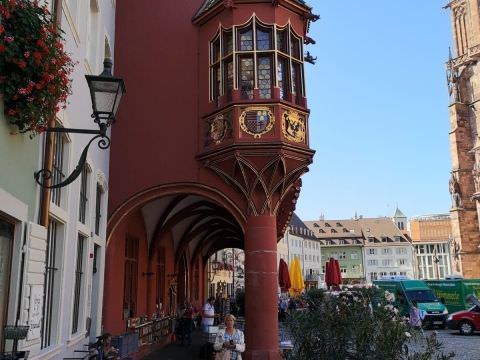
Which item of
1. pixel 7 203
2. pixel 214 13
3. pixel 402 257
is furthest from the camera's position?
pixel 402 257

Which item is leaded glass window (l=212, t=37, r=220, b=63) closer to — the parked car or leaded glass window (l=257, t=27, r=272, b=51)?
leaded glass window (l=257, t=27, r=272, b=51)

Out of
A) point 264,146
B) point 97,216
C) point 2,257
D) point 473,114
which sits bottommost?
point 2,257

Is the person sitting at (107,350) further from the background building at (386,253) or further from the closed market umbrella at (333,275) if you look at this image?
the background building at (386,253)

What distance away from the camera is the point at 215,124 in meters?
12.9

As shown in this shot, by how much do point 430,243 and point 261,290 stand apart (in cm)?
9483

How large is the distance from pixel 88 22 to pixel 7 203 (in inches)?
231

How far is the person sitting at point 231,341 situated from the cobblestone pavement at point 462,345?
7515 mm

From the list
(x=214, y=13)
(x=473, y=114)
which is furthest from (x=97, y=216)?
(x=473, y=114)

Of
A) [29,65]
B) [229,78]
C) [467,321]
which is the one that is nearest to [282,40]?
[229,78]

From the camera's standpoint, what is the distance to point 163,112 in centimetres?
1348

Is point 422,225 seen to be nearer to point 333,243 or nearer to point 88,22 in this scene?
point 333,243

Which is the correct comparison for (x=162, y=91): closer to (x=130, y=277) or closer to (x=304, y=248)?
(x=130, y=277)

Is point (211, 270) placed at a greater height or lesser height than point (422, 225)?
lesser

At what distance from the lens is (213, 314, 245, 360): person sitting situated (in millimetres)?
7371
